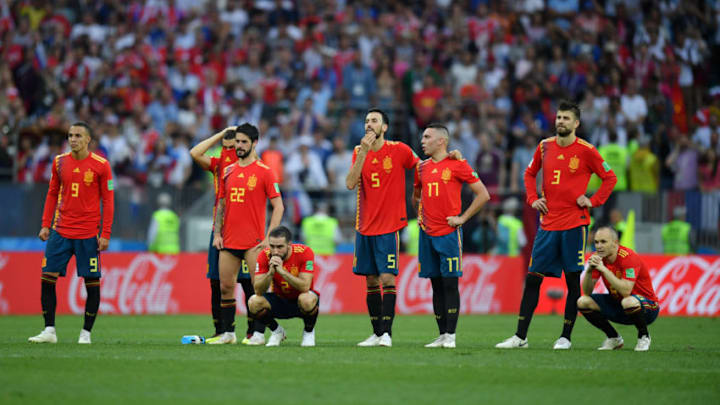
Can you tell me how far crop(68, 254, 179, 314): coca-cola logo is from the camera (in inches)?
828

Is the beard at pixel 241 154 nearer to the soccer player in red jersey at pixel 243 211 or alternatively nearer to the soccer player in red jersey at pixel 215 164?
the soccer player in red jersey at pixel 243 211

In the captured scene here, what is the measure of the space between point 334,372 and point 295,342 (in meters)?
3.60

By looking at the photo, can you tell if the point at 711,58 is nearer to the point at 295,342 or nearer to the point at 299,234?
the point at 299,234

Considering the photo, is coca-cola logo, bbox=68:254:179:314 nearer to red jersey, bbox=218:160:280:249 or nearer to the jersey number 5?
red jersey, bbox=218:160:280:249

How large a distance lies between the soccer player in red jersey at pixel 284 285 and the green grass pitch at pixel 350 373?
1.26 ft

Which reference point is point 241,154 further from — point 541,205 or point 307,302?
point 541,205

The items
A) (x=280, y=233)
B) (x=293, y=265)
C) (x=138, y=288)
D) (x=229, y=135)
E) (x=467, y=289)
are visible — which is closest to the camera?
(x=280, y=233)

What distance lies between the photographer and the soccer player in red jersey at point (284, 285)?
37.6ft

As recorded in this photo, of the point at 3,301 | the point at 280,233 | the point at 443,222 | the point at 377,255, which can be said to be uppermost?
the point at 443,222

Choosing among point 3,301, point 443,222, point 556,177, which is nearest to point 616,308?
point 556,177

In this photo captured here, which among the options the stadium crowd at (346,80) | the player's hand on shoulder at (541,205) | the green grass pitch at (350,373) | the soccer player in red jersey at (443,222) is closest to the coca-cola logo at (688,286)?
the stadium crowd at (346,80)

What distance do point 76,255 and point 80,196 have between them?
2.26 feet

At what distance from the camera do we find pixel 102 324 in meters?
17.4

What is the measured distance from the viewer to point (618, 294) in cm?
1191
